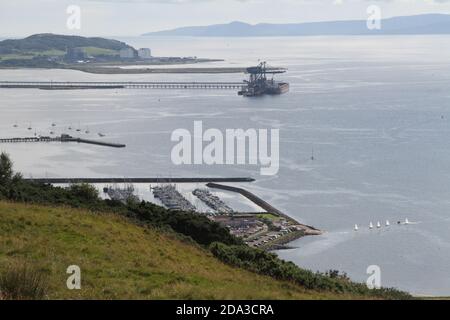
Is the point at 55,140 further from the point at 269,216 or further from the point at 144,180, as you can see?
the point at 269,216

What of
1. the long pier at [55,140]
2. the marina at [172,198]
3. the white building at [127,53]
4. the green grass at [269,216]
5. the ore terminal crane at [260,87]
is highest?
the white building at [127,53]

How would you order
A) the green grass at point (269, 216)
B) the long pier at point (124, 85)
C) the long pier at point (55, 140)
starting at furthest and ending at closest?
1. the long pier at point (124, 85)
2. the long pier at point (55, 140)
3. the green grass at point (269, 216)

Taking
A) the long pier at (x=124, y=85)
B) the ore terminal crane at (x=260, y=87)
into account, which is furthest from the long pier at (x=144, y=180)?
the long pier at (x=124, y=85)

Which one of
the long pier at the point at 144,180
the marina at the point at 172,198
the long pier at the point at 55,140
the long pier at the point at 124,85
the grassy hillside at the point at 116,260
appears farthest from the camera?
the long pier at the point at 124,85

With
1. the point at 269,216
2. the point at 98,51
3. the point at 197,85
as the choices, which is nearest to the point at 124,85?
the point at 197,85

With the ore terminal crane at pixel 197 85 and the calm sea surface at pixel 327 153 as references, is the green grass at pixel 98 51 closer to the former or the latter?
the ore terminal crane at pixel 197 85

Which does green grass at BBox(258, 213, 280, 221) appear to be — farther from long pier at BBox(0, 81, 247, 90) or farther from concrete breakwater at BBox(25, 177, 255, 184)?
long pier at BBox(0, 81, 247, 90)
